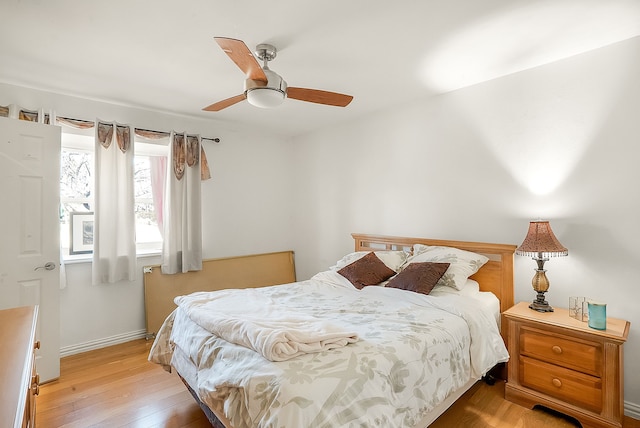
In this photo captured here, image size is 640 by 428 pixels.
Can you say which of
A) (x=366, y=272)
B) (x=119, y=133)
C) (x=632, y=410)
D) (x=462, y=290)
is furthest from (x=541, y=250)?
(x=119, y=133)

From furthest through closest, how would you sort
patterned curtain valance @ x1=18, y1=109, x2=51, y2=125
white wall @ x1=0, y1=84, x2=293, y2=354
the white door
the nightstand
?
1. white wall @ x1=0, y1=84, x2=293, y2=354
2. patterned curtain valance @ x1=18, y1=109, x2=51, y2=125
3. the white door
4. the nightstand

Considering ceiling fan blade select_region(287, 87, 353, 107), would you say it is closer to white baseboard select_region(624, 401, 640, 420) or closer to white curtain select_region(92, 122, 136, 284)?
white curtain select_region(92, 122, 136, 284)

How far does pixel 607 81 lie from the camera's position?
7.22 feet

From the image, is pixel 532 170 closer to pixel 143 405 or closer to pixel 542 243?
pixel 542 243

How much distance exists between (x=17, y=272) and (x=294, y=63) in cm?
266

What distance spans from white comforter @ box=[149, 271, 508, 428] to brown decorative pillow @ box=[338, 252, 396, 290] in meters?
0.33

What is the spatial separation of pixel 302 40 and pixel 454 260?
2.04 metres

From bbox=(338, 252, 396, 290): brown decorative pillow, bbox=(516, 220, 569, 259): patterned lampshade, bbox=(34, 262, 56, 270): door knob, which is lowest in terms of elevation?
bbox=(338, 252, 396, 290): brown decorative pillow

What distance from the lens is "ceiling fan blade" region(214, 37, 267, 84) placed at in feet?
5.16

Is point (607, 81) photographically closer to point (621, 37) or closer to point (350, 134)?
point (621, 37)

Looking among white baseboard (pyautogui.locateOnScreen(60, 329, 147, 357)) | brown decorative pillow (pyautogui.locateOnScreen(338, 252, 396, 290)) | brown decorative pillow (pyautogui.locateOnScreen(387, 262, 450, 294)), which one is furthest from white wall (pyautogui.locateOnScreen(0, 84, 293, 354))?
brown decorative pillow (pyautogui.locateOnScreen(387, 262, 450, 294))

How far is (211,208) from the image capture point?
155 inches

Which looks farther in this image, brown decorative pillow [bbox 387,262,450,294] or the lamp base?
brown decorative pillow [bbox 387,262,450,294]

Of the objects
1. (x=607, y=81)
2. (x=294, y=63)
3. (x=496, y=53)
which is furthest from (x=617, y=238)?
(x=294, y=63)
